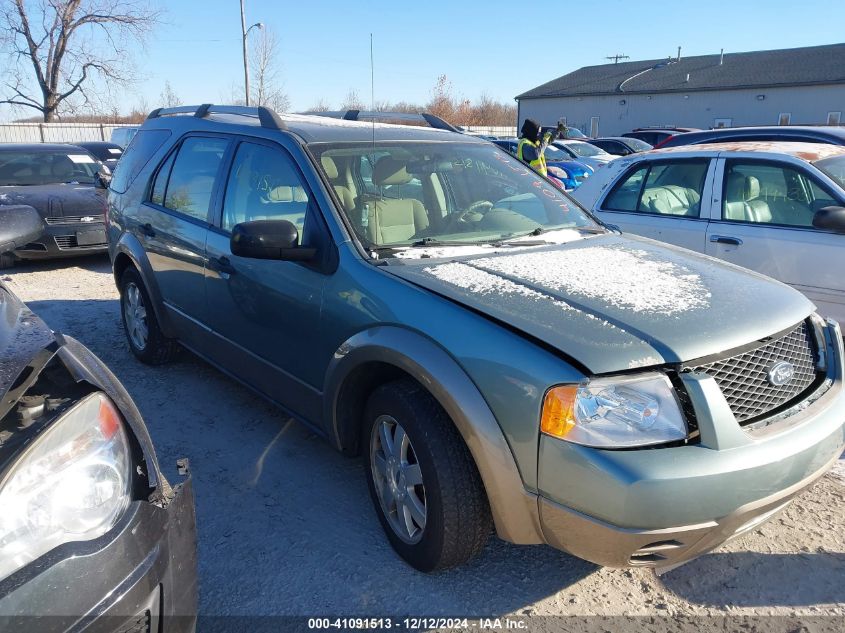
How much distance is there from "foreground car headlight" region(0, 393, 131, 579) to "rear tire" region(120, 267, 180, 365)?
3212mm

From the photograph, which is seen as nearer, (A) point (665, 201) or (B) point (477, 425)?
(B) point (477, 425)

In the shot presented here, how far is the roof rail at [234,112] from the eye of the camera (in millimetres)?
3496

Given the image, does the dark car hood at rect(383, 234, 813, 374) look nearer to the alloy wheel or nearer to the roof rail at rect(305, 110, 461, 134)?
the alloy wheel

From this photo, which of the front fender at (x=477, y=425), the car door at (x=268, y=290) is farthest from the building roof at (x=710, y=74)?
the front fender at (x=477, y=425)

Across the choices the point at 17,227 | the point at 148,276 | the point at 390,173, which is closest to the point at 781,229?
the point at 390,173

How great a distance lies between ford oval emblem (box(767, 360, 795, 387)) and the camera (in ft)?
7.63

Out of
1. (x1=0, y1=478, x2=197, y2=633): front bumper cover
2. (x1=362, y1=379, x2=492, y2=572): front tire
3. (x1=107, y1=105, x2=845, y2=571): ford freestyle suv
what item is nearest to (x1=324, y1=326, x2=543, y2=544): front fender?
(x1=107, y1=105, x2=845, y2=571): ford freestyle suv

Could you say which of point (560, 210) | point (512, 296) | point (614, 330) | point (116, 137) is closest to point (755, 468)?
point (614, 330)

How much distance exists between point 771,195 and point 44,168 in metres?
9.34

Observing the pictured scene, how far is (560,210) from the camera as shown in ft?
12.2

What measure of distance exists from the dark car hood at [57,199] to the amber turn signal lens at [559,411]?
8176 millimetres

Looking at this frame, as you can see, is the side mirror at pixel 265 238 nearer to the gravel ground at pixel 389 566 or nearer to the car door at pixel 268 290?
the car door at pixel 268 290

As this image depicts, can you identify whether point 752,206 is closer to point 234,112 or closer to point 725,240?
point 725,240

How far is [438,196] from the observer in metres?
3.43
